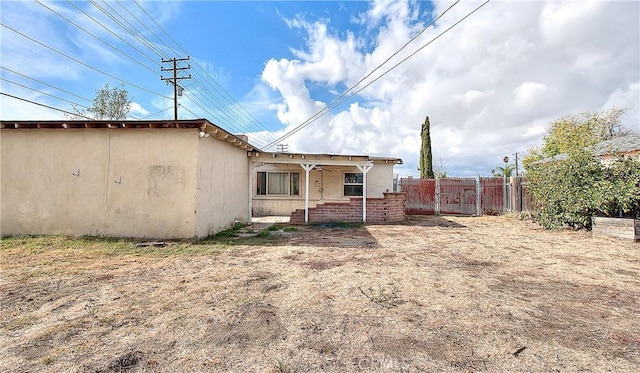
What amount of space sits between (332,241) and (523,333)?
4997mm

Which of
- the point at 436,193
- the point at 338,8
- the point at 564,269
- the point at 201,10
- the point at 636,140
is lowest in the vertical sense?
the point at 564,269

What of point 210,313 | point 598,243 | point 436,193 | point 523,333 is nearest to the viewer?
point 523,333

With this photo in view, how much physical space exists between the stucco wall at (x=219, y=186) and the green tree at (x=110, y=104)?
43.4ft

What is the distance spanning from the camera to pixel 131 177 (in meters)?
7.26

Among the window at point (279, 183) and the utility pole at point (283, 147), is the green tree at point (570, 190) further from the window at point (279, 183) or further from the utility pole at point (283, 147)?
the utility pole at point (283, 147)

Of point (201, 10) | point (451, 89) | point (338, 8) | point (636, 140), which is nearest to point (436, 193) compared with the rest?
point (451, 89)

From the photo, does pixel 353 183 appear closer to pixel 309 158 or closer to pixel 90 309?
pixel 309 158

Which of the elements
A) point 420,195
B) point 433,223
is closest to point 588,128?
point 420,195

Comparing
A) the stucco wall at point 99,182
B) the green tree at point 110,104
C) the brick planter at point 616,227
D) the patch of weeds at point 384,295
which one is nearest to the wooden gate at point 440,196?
the brick planter at point 616,227

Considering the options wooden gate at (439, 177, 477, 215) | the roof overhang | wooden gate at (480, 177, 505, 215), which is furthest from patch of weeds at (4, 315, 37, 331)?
wooden gate at (480, 177, 505, 215)

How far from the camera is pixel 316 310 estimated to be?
319 centimetres

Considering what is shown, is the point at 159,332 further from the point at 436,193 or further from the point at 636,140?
the point at 636,140

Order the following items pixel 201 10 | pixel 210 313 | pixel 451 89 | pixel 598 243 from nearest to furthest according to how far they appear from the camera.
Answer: pixel 210 313
pixel 598 243
pixel 201 10
pixel 451 89

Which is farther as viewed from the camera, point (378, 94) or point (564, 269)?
point (378, 94)
